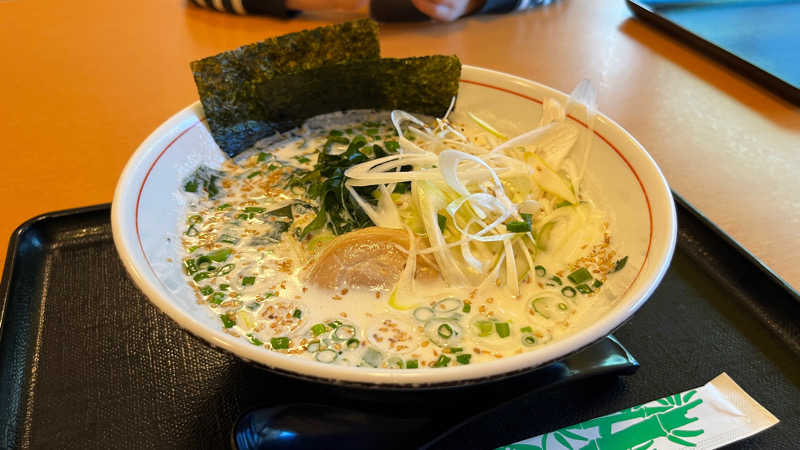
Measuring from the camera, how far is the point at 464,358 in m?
0.78

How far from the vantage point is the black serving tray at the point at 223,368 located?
2.61 feet

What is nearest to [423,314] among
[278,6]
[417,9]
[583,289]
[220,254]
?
[583,289]

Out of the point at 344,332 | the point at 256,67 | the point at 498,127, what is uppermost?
the point at 256,67

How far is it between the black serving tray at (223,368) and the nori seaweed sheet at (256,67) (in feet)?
1.28

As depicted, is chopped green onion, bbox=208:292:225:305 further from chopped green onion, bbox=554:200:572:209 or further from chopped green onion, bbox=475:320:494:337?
chopped green onion, bbox=554:200:572:209

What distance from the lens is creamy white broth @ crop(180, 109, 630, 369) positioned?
81cm

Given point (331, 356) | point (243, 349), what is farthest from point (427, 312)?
point (243, 349)

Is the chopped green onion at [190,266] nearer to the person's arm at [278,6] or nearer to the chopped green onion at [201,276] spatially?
the chopped green onion at [201,276]

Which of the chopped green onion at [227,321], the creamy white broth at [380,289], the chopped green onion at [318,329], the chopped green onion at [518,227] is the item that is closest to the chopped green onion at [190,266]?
the creamy white broth at [380,289]

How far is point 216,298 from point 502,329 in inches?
19.4

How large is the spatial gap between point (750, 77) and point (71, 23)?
277 cm

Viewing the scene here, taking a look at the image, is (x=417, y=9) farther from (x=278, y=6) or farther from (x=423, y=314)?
(x=423, y=314)

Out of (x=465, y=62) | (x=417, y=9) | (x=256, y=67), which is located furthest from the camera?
(x=417, y=9)

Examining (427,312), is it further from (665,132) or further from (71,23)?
(71,23)
